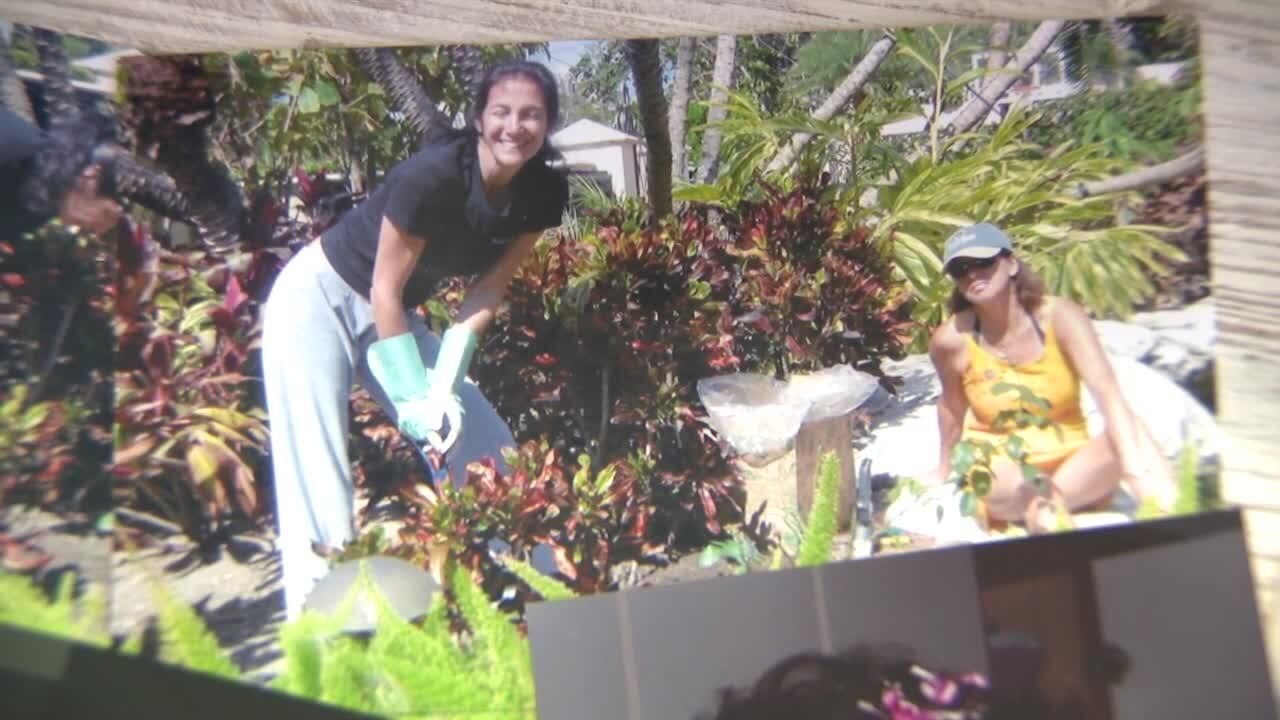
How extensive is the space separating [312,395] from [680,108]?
4.01 ft

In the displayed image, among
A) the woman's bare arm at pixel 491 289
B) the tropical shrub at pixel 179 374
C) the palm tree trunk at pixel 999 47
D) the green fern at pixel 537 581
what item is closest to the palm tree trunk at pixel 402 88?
the woman's bare arm at pixel 491 289

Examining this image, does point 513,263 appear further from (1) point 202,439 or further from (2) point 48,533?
(2) point 48,533

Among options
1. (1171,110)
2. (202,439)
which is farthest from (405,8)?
(1171,110)

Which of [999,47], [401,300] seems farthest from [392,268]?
[999,47]

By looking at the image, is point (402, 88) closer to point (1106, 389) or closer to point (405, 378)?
point (405, 378)

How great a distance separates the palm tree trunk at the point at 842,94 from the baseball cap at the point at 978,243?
0.48m

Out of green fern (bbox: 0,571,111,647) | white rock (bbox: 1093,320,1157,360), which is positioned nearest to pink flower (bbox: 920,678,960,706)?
white rock (bbox: 1093,320,1157,360)

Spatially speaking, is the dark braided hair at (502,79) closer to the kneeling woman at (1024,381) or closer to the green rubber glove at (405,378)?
the green rubber glove at (405,378)

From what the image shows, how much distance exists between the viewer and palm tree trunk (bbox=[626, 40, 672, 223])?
282 centimetres

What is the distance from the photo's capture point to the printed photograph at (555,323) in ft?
8.49

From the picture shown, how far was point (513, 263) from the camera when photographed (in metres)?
2.70

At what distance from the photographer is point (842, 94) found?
2.90 meters

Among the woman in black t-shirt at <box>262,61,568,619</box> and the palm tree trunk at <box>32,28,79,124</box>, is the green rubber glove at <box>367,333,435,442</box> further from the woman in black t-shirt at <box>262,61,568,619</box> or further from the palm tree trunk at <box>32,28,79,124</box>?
the palm tree trunk at <box>32,28,79,124</box>

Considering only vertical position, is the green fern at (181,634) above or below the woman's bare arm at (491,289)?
below
